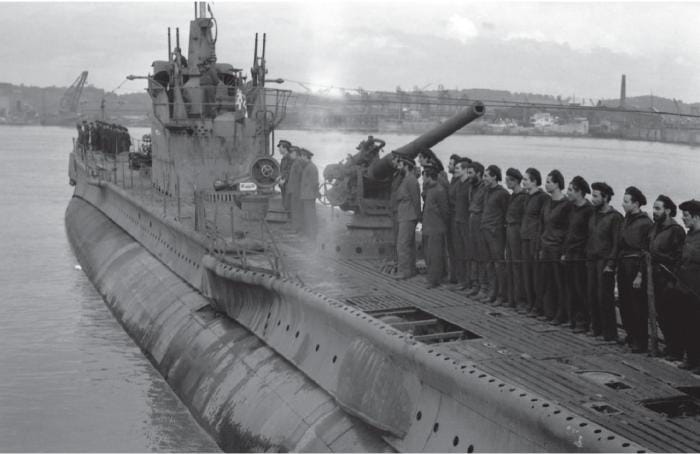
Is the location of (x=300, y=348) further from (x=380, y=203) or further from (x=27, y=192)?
(x=27, y=192)

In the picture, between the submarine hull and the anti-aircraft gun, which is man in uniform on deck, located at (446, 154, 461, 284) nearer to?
the anti-aircraft gun

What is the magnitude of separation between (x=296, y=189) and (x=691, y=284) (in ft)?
31.0

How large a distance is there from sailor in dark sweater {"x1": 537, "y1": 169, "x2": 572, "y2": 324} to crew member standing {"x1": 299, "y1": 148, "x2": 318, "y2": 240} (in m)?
6.65

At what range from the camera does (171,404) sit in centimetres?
1320

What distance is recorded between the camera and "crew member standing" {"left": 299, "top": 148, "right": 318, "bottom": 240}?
624 inches

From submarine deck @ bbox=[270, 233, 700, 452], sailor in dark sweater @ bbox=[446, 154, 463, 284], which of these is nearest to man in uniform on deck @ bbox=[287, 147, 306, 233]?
submarine deck @ bbox=[270, 233, 700, 452]

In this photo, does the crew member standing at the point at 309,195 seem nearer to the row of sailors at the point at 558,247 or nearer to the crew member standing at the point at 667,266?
the row of sailors at the point at 558,247

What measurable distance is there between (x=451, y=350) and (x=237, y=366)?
13.0 ft

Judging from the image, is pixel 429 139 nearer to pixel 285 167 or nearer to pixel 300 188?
pixel 300 188

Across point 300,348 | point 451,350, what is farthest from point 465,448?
point 300,348

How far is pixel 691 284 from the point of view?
800 cm

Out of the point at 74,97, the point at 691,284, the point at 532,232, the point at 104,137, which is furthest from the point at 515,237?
the point at 74,97

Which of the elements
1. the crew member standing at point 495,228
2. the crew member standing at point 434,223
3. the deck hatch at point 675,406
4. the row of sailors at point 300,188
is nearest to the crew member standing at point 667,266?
the deck hatch at point 675,406

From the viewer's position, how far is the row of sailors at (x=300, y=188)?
1589 centimetres
